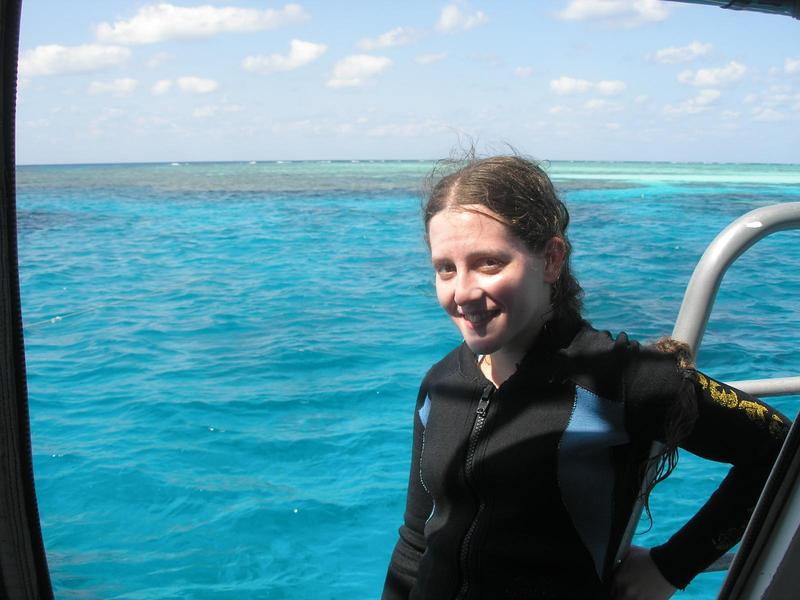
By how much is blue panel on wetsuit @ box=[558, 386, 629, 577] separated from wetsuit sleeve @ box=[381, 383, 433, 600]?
259 millimetres

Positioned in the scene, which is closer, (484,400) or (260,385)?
(484,400)

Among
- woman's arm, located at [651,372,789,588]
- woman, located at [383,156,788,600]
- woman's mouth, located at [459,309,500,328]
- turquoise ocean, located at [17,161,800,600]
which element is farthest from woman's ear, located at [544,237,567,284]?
turquoise ocean, located at [17,161,800,600]

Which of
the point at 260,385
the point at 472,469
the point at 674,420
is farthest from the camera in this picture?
the point at 260,385

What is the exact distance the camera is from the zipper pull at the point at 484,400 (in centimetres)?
117

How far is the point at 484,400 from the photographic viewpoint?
3.87 ft

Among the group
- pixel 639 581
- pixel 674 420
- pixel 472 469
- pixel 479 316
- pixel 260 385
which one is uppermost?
pixel 479 316

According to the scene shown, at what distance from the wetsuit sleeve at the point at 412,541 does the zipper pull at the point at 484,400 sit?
5.6 inches

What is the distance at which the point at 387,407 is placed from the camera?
6391 millimetres

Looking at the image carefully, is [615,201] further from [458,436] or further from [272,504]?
[458,436]

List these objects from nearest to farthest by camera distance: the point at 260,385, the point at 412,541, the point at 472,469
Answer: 1. the point at 472,469
2. the point at 412,541
3. the point at 260,385

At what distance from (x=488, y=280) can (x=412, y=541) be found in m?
0.45

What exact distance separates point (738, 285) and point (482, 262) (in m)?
9.68

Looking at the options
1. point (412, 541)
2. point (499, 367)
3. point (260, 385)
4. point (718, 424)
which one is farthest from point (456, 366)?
point (260, 385)

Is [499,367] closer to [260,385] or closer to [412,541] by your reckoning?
[412,541]
